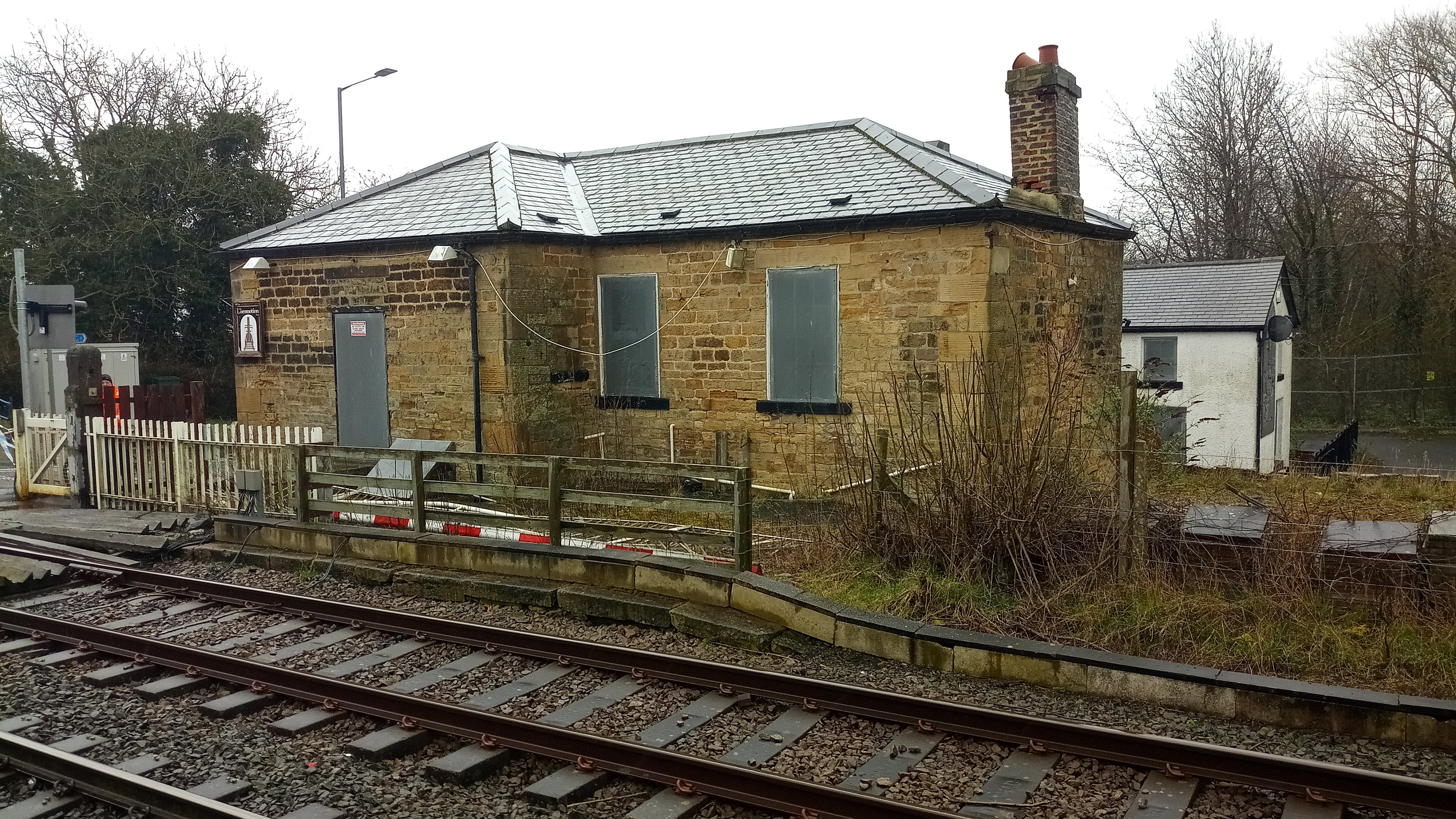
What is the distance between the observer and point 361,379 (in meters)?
15.8

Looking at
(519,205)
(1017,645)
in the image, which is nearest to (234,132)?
(519,205)

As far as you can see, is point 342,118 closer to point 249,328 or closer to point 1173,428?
point 249,328

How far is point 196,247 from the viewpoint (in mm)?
24953

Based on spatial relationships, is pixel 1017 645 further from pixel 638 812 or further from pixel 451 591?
pixel 451 591

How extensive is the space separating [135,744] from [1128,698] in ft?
19.9

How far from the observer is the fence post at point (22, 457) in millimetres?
14547

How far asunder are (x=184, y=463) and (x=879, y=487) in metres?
8.64

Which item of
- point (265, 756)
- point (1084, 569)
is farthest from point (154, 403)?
point (1084, 569)

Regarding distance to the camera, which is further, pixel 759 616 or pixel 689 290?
pixel 689 290

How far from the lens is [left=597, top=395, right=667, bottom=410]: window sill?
15.0m

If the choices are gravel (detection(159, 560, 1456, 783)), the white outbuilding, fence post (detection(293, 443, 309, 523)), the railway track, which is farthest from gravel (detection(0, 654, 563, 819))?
the white outbuilding

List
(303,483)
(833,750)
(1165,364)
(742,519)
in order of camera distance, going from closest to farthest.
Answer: (833,750), (742,519), (303,483), (1165,364)

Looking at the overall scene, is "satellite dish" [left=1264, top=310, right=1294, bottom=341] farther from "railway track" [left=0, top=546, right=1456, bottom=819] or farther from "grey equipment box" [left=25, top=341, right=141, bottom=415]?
"grey equipment box" [left=25, top=341, right=141, bottom=415]

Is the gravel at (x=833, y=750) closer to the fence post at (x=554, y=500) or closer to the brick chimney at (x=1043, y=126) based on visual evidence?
the fence post at (x=554, y=500)
